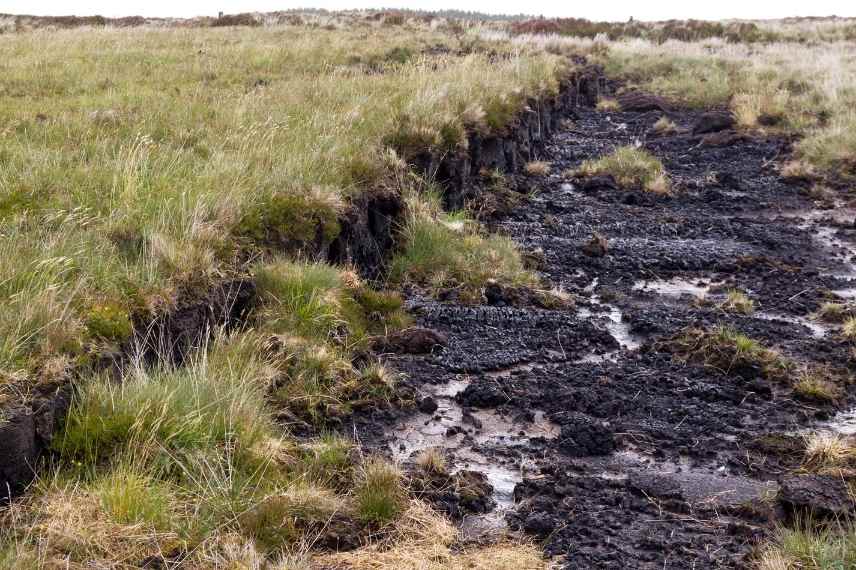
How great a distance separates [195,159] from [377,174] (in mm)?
1680

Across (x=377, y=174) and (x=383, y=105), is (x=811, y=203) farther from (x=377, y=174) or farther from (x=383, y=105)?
(x=377, y=174)

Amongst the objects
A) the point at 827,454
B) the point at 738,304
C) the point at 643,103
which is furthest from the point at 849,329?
the point at 643,103

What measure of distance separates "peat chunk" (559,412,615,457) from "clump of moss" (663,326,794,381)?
152 cm

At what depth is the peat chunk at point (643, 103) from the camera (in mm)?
21875

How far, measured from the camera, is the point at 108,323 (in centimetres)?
428

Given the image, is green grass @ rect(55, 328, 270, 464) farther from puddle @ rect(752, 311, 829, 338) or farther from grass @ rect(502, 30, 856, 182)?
grass @ rect(502, 30, 856, 182)

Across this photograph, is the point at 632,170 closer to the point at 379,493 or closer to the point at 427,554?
the point at 379,493

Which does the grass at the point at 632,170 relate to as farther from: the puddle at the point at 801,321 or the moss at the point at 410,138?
the puddle at the point at 801,321

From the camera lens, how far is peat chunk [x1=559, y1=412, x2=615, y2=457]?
5.03 metres

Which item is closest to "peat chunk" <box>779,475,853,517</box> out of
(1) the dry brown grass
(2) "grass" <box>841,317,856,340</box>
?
(1) the dry brown grass

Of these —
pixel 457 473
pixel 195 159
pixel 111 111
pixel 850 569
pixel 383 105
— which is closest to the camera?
pixel 850 569

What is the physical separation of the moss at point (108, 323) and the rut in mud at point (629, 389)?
150cm

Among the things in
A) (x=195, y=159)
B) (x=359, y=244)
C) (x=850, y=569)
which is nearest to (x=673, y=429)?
(x=850, y=569)

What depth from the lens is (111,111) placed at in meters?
9.23
